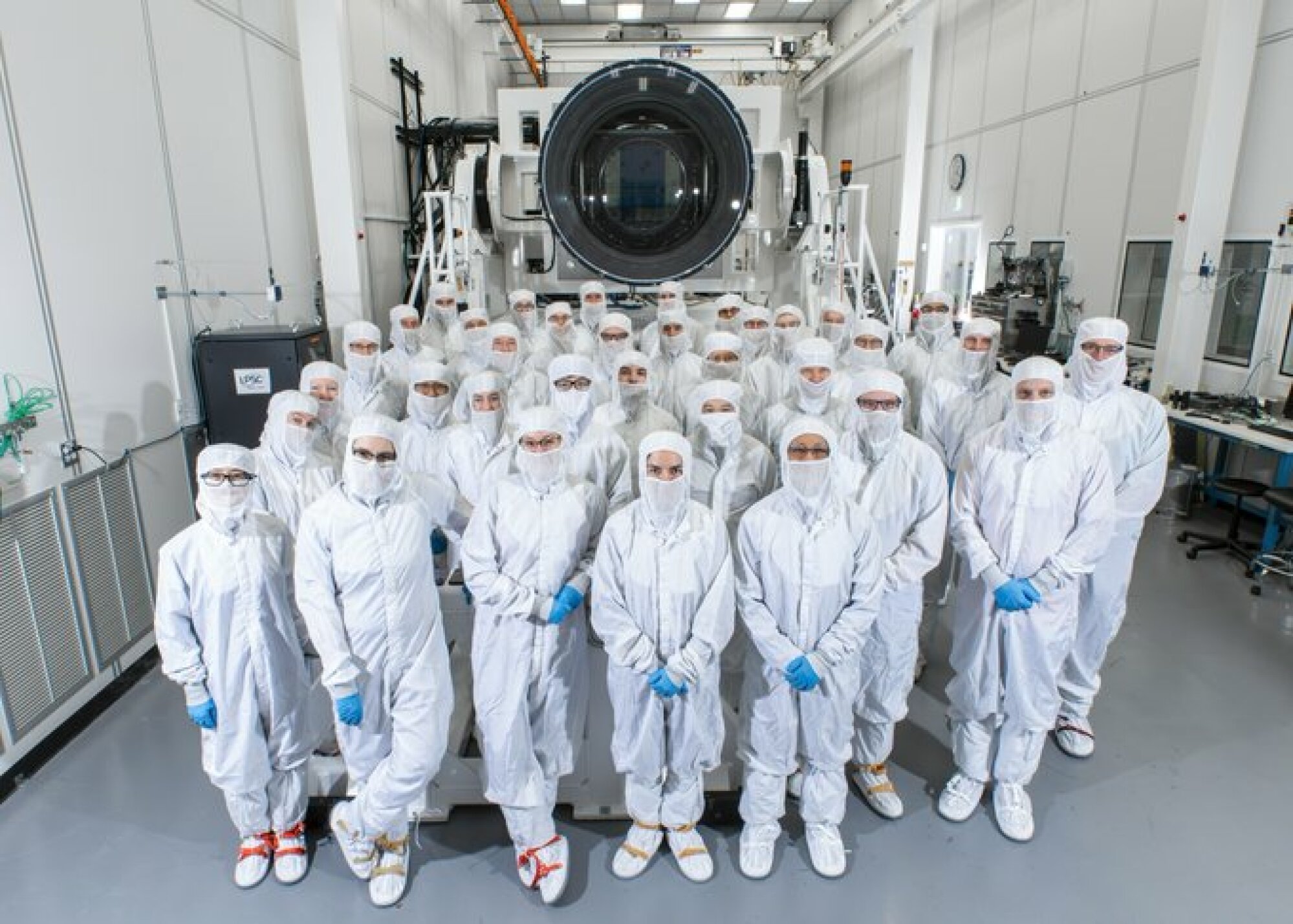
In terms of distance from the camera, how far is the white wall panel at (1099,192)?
18.3ft

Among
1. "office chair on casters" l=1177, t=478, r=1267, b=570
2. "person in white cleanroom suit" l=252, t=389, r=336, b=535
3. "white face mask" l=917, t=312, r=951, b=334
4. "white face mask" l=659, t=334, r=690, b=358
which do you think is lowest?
"office chair on casters" l=1177, t=478, r=1267, b=570

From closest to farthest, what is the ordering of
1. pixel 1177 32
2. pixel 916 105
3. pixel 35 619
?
pixel 35 619
pixel 1177 32
pixel 916 105

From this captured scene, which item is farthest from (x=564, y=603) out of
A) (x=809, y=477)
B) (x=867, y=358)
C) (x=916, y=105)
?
(x=916, y=105)

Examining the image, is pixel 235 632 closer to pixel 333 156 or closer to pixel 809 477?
pixel 809 477

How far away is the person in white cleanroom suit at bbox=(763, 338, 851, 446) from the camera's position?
2.95 metres

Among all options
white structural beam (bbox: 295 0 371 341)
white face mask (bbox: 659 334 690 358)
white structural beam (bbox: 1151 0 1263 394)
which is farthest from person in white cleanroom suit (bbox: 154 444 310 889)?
white structural beam (bbox: 1151 0 1263 394)

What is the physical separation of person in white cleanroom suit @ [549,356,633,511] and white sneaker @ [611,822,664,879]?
0.97 meters

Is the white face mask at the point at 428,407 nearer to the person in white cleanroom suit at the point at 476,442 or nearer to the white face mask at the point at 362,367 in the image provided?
the person in white cleanroom suit at the point at 476,442

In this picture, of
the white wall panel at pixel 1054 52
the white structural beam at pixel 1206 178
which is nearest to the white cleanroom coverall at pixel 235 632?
the white structural beam at pixel 1206 178

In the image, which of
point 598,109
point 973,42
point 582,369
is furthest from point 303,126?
point 973,42

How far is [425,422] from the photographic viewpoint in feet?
10.2

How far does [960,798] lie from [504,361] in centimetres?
272

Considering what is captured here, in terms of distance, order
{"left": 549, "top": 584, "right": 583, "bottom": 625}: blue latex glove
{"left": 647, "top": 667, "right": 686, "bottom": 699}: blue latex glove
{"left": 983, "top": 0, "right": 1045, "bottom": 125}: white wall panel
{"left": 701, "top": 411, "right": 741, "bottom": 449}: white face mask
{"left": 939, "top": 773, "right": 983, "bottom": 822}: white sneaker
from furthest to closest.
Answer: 1. {"left": 983, "top": 0, "right": 1045, "bottom": 125}: white wall panel
2. {"left": 701, "top": 411, "right": 741, "bottom": 449}: white face mask
3. {"left": 939, "top": 773, "right": 983, "bottom": 822}: white sneaker
4. {"left": 549, "top": 584, "right": 583, "bottom": 625}: blue latex glove
5. {"left": 647, "top": 667, "right": 686, "bottom": 699}: blue latex glove

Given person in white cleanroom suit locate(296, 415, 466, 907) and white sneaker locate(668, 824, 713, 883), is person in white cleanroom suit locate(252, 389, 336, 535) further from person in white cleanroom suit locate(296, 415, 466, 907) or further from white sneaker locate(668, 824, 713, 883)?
white sneaker locate(668, 824, 713, 883)
